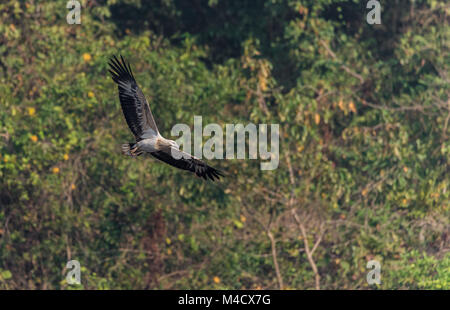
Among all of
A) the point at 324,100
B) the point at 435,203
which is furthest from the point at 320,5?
the point at 435,203

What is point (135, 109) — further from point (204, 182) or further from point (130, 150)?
point (204, 182)

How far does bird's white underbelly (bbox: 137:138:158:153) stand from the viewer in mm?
8266

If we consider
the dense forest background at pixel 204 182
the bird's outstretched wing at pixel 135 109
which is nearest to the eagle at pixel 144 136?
the bird's outstretched wing at pixel 135 109

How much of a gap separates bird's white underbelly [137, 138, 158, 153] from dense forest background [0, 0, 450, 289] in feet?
11.8

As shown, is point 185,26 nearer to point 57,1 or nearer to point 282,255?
point 57,1

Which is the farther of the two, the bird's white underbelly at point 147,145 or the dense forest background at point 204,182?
the dense forest background at point 204,182

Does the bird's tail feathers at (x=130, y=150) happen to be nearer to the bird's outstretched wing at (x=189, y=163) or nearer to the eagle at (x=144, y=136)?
the eagle at (x=144, y=136)

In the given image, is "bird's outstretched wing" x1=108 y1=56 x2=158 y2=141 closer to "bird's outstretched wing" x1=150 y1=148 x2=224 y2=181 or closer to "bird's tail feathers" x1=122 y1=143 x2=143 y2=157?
"bird's tail feathers" x1=122 y1=143 x2=143 y2=157

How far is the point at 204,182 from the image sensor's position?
11984 mm

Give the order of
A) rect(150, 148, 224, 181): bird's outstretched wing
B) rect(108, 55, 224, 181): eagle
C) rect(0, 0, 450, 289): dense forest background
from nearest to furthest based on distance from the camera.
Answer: rect(108, 55, 224, 181): eagle → rect(150, 148, 224, 181): bird's outstretched wing → rect(0, 0, 450, 289): dense forest background

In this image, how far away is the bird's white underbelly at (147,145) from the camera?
8266 millimetres

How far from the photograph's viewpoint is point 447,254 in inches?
464

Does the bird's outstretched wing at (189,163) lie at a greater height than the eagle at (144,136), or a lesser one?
lesser

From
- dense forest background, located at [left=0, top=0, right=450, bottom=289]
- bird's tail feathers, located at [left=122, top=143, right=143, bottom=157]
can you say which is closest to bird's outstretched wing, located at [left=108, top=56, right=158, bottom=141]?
bird's tail feathers, located at [left=122, top=143, right=143, bottom=157]
